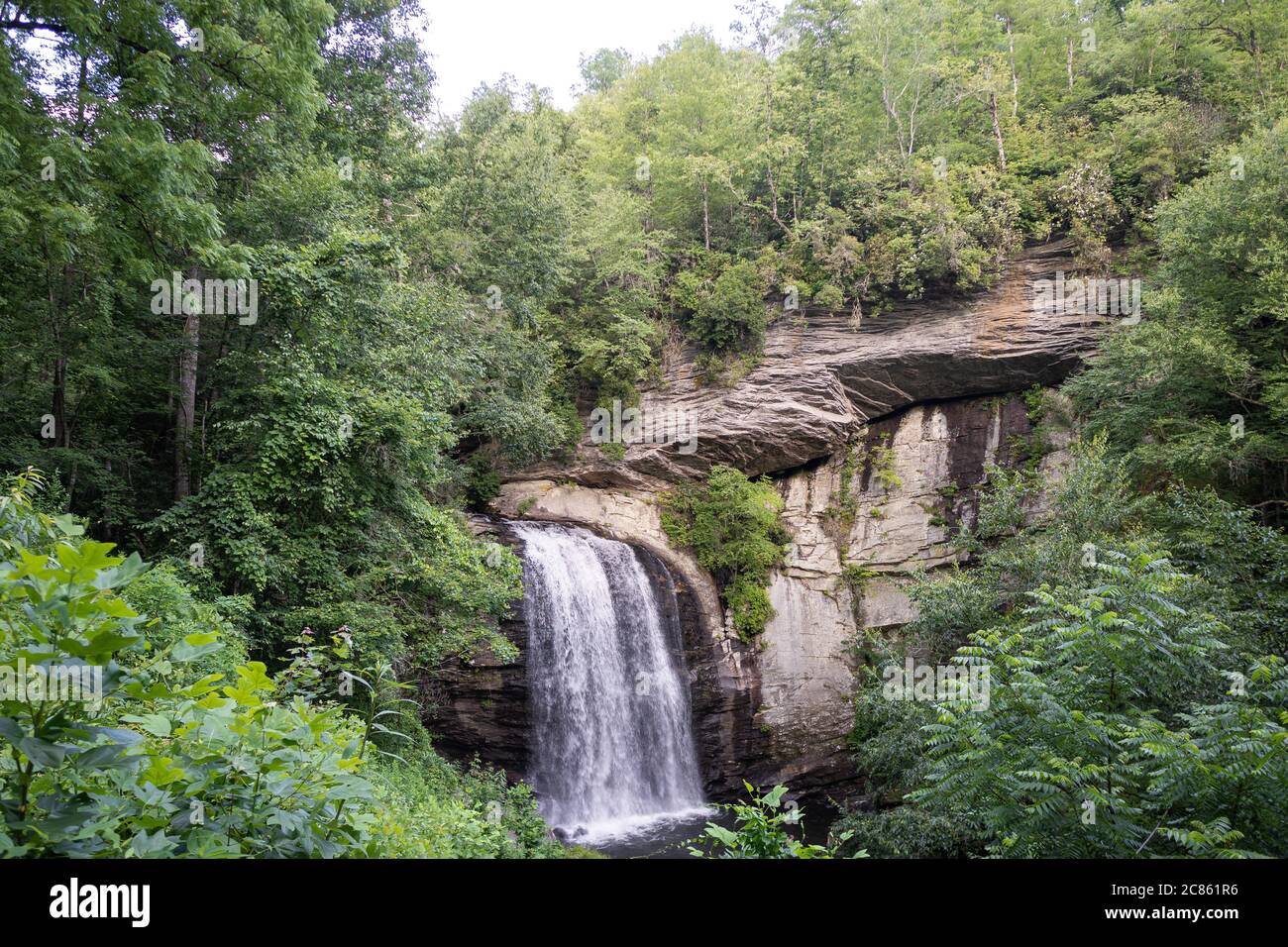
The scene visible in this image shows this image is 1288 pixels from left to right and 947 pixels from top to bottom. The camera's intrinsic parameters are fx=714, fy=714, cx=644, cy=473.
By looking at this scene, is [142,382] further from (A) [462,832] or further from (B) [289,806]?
(B) [289,806]

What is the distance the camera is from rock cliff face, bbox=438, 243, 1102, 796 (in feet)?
62.4

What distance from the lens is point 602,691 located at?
1664 centimetres

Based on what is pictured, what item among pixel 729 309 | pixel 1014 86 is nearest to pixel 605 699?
pixel 729 309

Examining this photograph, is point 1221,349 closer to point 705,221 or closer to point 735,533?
point 735,533

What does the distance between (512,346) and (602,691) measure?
9055mm

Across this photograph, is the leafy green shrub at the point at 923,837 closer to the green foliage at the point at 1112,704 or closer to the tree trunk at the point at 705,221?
the green foliage at the point at 1112,704

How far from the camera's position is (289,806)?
228 cm

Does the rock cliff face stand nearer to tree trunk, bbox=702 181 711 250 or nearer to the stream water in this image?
the stream water

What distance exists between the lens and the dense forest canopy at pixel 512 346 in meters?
4.77

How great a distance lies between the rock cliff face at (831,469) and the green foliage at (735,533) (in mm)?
394

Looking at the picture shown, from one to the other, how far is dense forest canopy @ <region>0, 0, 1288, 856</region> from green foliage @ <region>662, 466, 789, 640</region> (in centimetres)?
77

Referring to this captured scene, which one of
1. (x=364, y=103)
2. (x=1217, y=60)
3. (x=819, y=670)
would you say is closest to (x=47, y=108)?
(x=364, y=103)

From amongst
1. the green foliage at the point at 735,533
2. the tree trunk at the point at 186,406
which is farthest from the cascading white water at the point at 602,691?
the tree trunk at the point at 186,406
